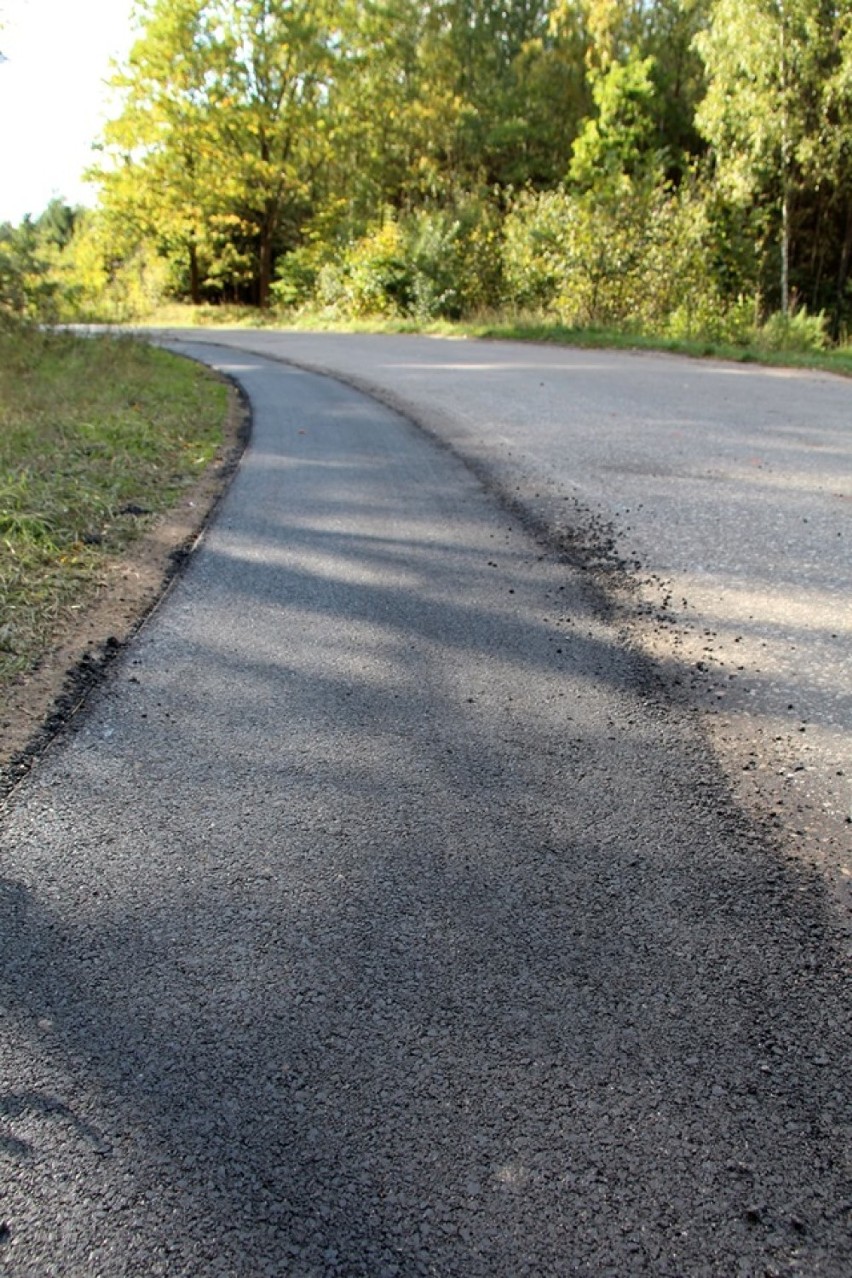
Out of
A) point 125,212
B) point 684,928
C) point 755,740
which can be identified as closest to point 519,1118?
point 684,928

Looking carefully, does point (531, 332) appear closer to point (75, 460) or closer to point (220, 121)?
point (75, 460)

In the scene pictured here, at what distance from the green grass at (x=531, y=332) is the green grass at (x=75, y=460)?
8293mm

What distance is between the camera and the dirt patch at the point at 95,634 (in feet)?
10.5

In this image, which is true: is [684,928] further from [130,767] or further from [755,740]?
[130,767]

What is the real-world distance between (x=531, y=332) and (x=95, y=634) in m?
17.5

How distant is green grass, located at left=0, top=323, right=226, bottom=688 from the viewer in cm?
462

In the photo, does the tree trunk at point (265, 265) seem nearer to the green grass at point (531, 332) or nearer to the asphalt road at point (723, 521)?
the green grass at point (531, 332)

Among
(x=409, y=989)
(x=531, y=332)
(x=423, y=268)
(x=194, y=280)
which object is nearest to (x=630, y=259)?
(x=531, y=332)

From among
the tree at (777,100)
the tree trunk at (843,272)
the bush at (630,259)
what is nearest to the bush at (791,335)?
the bush at (630,259)

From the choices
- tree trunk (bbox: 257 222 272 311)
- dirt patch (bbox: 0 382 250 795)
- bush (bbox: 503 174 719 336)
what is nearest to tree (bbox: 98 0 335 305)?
tree trunk (bbox: 257 222 272 311)

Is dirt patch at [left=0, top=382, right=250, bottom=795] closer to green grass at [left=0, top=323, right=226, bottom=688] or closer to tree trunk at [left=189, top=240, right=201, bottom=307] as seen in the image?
green grass at [left=0, top=323, right=226, bottom=688]

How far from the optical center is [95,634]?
13.6 feet

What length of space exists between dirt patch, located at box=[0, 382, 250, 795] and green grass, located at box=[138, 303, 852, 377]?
11.2m

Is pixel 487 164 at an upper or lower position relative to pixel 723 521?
upper
